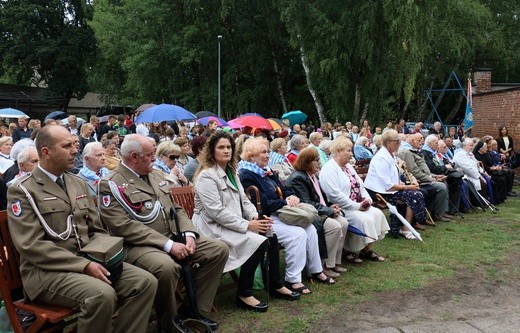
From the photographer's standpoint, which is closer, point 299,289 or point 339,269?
point 299,289

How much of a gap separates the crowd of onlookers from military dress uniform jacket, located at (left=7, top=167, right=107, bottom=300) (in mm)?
524

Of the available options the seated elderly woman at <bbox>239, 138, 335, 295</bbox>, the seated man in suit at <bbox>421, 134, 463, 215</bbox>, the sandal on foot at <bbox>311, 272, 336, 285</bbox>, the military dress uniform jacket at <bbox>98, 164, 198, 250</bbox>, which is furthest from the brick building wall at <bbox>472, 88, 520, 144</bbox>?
the military dress uniform jacket at <bbox>98, 164, 198, 250</bbox>

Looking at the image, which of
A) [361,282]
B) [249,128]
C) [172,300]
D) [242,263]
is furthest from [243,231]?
[249,128]

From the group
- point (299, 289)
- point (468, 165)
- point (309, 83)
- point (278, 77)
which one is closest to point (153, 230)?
point (299, 289)

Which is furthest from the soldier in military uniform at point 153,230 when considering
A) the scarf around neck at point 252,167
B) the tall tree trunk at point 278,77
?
the tall tree trunk at point 278,77

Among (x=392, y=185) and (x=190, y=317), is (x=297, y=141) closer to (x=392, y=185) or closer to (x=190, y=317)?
(x=392, y=185)

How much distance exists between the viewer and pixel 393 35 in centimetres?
1814

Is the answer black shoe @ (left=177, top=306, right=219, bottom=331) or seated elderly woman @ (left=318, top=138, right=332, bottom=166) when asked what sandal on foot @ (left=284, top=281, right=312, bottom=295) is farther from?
Result: seated elderly woman @ (left=318, top=138, right=332, bottom=166)

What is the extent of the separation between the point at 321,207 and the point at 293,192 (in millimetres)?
361

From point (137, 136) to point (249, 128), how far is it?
9208 mm

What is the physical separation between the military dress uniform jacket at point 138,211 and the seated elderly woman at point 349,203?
2.37 metres

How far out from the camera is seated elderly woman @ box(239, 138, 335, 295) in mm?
4684

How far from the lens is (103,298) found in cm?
286

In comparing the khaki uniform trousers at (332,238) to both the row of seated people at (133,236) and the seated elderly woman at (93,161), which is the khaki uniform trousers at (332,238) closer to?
the row of seated people at (133,236)
